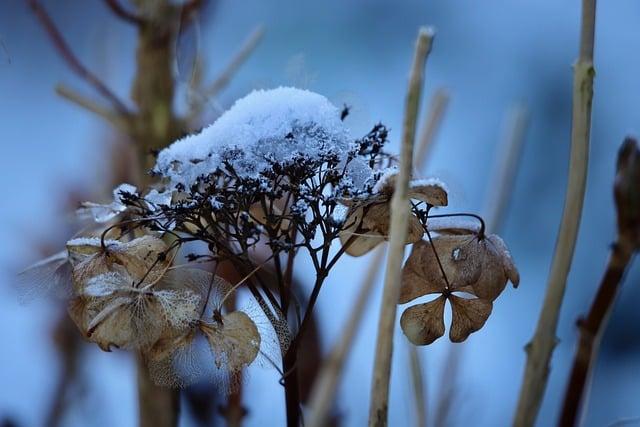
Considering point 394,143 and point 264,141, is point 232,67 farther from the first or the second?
point 264,141

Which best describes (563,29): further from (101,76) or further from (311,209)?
(311,209)

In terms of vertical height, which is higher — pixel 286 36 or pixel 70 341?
pixel 286 36

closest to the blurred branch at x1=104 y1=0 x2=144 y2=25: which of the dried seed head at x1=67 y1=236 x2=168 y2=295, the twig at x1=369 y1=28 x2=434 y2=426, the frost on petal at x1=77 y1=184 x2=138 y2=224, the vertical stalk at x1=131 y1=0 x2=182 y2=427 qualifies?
the vertical stalk at x1=131 y1=0 x2=182 y2=427

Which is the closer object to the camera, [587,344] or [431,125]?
[587,344]

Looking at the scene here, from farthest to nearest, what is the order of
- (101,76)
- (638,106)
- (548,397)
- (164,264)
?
(638,106) < (548,397) < (101,76) < (164,264)

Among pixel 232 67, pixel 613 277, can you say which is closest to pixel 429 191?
pixel 613 277

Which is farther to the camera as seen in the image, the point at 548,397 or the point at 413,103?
the point at 548,397

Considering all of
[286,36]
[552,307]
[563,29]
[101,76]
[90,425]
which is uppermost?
[286,36]

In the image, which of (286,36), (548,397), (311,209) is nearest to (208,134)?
(311,209)
